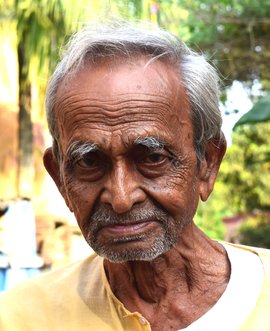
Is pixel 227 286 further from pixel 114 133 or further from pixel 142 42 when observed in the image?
pixel 142 42

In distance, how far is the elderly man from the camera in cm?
214

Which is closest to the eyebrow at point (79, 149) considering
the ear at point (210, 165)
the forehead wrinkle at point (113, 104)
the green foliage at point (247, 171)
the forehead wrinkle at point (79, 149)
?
the forehead wrinkle at point (79, 149)

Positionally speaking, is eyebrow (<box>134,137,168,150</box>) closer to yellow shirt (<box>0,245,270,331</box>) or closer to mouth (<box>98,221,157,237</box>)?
mouth (<box>98,221,157,237</box>)

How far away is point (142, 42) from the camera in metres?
2.25

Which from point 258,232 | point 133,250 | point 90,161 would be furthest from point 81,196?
point 258,232

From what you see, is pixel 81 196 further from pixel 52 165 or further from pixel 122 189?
pixel 52 165

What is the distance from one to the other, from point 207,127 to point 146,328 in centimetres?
62

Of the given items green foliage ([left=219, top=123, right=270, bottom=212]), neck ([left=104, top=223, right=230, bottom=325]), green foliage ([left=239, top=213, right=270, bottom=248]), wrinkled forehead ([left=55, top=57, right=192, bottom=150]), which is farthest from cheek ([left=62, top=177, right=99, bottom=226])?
green foliage ([left=239, top=213, right=270, bottom=248])

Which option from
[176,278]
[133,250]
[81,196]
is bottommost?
[176,278]

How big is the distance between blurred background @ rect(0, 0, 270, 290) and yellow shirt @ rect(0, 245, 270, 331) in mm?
609

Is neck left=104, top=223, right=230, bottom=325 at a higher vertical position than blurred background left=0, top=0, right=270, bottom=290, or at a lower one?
higher

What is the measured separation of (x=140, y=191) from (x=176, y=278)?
1.23 ft

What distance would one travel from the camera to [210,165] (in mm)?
2393

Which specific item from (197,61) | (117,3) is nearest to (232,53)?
(117,3)
